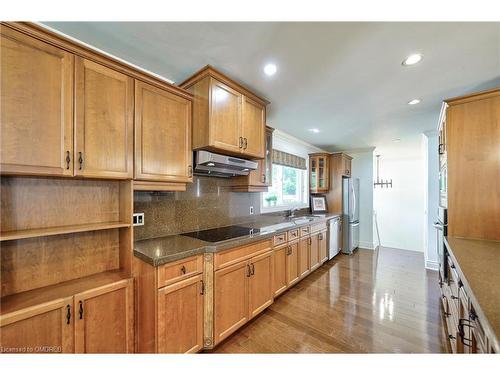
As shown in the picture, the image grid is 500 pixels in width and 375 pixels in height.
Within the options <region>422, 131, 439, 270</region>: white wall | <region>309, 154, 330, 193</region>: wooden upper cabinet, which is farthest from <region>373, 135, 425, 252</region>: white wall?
<region>309, 154, 330, 193</region>: wooden upper cabinet

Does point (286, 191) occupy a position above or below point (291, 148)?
below

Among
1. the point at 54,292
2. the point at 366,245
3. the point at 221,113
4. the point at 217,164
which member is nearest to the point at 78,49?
the point at 221,113

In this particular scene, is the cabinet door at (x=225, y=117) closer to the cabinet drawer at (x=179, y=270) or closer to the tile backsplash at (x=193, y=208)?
the tile backsplash at (x=193, y=208)

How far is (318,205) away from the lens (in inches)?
178

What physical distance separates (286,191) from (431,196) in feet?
8.30

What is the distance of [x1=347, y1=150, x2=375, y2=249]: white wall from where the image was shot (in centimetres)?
486

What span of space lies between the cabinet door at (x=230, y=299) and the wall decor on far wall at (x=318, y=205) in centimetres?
294

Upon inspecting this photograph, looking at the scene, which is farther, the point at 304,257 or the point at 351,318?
the point at 304,257

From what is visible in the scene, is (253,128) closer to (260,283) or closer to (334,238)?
(260,283)


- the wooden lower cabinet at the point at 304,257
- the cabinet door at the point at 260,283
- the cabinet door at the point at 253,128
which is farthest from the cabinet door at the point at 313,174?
the cabinet door at the point at 260,283

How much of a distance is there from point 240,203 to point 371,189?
3694mm

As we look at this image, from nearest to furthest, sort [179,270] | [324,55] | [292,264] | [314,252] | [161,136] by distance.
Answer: [179,270]
[324,55]
[161,136]
[292,264]
[314,252]

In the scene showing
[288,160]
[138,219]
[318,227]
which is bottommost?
[318,227]
